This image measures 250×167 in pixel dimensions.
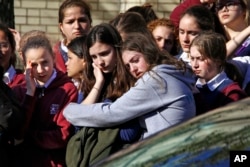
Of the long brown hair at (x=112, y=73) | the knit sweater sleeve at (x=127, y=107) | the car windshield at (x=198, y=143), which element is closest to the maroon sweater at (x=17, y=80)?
the long brown hair at (x=112, y=73)

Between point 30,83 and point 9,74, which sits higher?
point 30,83

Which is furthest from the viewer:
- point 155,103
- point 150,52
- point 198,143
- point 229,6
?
point 229,6

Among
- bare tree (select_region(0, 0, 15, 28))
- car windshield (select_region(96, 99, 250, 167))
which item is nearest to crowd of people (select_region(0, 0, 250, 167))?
car windshield (select_region(96, 99, 250, 167))

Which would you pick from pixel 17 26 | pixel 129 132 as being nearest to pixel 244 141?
pixel 129 132

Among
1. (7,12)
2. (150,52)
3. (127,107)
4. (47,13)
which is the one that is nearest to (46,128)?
(127,107)

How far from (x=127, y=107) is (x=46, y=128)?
98 cm

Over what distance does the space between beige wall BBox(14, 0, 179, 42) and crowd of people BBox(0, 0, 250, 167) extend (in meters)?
7.12

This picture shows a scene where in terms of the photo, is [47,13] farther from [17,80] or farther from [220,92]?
[220,92]

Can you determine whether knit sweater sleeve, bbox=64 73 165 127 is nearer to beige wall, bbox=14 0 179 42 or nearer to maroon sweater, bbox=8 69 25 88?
maroon sweater, bbox=8 69 25 88

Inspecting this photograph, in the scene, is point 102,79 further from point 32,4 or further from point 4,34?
point 32,4

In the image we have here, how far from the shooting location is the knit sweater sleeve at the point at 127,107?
548cm

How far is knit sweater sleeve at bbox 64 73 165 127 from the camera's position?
18.0 feet

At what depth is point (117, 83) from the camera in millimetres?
5938

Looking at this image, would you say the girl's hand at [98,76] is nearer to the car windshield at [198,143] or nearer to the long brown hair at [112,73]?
the long brown hair at [112,73]
